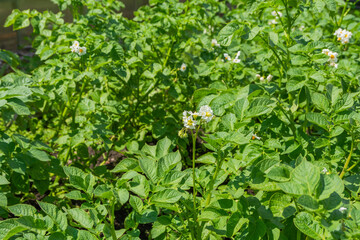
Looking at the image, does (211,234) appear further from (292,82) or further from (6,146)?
(6,146)

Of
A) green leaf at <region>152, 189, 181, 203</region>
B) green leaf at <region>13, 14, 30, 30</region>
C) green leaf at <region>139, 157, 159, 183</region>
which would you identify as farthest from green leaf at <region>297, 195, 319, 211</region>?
green leaf at <region>13, 14, 30, 30</region>

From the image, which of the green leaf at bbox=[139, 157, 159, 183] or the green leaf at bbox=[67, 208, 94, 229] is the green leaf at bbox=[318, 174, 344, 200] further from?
the green leaf at bbox=[67, 208, 94, 229]

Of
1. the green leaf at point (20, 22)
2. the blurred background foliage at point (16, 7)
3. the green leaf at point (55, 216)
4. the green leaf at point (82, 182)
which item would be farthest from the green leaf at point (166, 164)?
the blurred background foliage at point (16, 7)

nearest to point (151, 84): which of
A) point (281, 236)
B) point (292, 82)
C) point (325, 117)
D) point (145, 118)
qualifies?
point (145, 118)

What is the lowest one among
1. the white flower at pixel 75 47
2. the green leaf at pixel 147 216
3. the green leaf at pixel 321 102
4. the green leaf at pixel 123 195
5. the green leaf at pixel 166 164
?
the green leaf at pixel 147 216

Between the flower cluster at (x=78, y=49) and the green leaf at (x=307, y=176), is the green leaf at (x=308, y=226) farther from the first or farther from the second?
the flower cluster at (x=78, y=49)

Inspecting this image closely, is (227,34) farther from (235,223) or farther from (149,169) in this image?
(235,223)

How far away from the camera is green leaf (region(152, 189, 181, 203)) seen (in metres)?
1.14

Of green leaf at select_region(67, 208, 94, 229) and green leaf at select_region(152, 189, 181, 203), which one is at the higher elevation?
green leaf at select_region(152, 189, 181, 203)

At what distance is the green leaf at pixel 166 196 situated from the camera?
1145mm

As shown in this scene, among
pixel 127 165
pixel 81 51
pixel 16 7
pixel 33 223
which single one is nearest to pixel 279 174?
pixel 127 165

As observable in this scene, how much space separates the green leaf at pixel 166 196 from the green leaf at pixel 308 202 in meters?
0.36

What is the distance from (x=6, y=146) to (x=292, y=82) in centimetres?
126

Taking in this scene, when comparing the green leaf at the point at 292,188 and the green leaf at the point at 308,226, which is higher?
the green leaf at the point at 292,188
